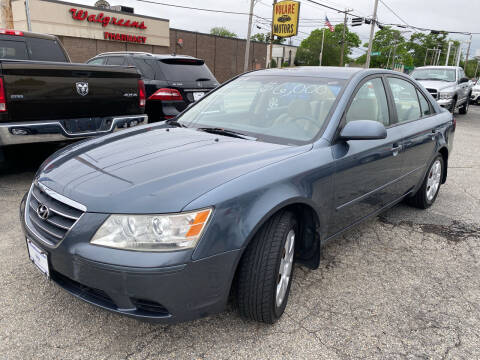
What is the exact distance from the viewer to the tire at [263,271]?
214cm

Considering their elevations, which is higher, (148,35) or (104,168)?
(148,35)

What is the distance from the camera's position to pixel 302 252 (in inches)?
108

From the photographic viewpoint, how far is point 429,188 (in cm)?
461

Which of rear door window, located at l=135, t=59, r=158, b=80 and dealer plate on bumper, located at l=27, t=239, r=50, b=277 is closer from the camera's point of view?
dealer plate on bumper, located at l=27, t=239, r=50, b=277

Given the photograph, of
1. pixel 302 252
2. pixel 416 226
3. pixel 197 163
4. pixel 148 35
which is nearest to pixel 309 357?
pixel 302 252

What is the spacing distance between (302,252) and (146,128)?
1.63 m

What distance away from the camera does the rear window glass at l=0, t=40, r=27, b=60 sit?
550cm

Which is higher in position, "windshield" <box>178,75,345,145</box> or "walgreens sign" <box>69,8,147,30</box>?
"walgreens sign" <box>69,8,147,30</box>

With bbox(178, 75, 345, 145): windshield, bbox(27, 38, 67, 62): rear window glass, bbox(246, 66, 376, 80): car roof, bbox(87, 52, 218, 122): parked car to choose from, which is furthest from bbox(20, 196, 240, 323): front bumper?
bbox(27, 38, 67, 62): rear window glass

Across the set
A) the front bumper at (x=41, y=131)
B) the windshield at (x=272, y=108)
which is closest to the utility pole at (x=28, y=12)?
the front bumper at (x=41, y=131)

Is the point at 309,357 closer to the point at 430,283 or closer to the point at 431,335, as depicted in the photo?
the point at 431,335

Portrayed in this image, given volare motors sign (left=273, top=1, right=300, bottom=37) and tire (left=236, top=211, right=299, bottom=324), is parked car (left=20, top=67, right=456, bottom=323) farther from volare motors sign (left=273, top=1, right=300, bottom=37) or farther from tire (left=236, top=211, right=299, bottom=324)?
volare motors sign (left=273, top=1, right=300, bottom=37)

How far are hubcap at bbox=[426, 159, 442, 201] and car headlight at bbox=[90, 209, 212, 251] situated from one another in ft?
11.4

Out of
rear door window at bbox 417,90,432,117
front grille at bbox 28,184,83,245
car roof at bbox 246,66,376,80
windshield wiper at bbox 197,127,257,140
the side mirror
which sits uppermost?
car roof at bbox 246,66,376,80
